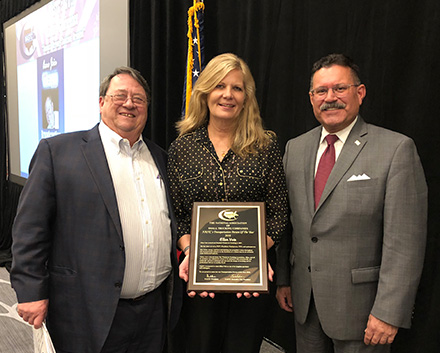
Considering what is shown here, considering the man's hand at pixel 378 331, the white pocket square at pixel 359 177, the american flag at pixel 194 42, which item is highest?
the american flag at pixel 194 42

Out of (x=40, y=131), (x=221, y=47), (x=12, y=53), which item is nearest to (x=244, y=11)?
(x=221, y=47)

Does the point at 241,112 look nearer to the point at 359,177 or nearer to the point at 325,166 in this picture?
the point at 325,166

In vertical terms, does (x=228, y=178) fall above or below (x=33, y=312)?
above

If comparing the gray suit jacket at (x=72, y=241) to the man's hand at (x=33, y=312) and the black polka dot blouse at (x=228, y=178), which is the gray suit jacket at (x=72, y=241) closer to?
the man's hand at (x=33, y=312)

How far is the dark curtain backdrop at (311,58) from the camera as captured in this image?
2.16 m

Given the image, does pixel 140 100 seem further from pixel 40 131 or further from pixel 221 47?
pixel 40 131

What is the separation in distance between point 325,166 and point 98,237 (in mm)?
1055

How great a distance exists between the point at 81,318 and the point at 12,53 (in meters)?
5.24

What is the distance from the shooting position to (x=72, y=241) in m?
1.73

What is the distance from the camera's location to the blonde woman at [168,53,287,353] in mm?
1798

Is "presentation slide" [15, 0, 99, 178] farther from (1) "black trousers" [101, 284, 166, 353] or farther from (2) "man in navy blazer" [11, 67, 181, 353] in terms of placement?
(1) "black trousers" [101, 284, 166, 353]

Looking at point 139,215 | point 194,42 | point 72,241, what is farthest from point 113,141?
point 194,42

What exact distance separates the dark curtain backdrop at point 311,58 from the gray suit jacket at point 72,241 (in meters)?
1.62

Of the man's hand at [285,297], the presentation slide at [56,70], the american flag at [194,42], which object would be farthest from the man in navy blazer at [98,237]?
the presentation slide at [56,70]
